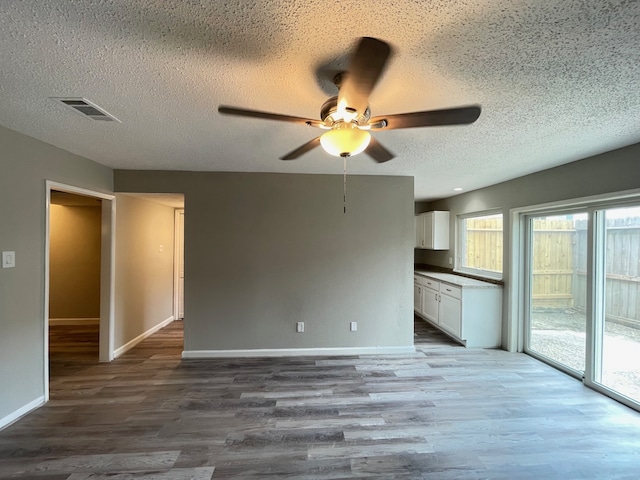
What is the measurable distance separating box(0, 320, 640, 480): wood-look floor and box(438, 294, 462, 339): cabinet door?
0.73 m

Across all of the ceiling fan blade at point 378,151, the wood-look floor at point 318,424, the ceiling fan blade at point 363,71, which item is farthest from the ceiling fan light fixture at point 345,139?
the wood-look floor at point 318,424

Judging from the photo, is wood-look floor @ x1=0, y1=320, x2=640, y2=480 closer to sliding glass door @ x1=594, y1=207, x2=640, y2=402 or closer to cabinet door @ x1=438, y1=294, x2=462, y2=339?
sliding glass door @ x1=594, y1=207, x2=640, y2=402

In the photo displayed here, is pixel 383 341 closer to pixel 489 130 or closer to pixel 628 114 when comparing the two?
pixel 489 130

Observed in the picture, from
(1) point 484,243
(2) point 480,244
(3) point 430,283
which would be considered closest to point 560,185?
(1) point 484,243

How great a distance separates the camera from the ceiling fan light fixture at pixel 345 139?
150cm

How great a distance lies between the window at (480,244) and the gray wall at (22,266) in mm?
5549

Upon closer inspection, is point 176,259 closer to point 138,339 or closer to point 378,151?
point 138,339

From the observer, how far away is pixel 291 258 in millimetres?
3771

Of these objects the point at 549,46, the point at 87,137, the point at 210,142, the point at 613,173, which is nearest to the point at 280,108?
the point at 210,142

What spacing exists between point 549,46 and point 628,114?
1.25m

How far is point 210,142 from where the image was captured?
103 inches

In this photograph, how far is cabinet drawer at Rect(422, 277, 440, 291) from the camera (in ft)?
16.0

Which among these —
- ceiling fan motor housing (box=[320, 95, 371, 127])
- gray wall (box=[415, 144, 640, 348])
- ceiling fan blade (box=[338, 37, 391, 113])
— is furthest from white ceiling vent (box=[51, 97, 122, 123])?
gray wall (box=[415, 144, 640, 348])

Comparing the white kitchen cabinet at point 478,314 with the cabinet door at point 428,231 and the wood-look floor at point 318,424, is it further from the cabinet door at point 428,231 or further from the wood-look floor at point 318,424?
the cabinet door at point 428,231
